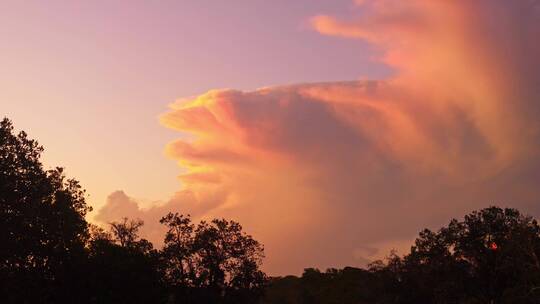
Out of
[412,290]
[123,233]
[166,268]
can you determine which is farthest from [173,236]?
[412,290]

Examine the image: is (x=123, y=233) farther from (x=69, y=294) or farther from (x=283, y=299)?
(x=283, y=299)

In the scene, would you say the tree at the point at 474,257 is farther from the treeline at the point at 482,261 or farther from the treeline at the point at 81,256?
the treeline at the point at 81,256

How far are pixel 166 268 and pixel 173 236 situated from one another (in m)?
5.18

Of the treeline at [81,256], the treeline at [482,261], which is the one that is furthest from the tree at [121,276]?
the treeline at [482,261]

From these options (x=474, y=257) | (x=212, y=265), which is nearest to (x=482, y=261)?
(x=474, y=257)

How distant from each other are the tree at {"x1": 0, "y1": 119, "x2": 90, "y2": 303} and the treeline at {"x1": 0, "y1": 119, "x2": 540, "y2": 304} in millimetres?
85

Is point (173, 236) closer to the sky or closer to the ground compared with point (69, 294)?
closer to the sky

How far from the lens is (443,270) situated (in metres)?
85.2

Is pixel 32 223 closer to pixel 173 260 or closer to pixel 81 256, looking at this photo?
pixel 81 256

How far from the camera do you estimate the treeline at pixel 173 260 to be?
4375 cm

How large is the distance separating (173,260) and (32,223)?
3505 centimetres

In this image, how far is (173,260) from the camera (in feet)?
253

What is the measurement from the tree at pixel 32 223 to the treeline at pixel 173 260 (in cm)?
9

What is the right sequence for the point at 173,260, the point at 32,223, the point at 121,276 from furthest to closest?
the point at 173,260 → the point at 121,276 → the point at 32,223
